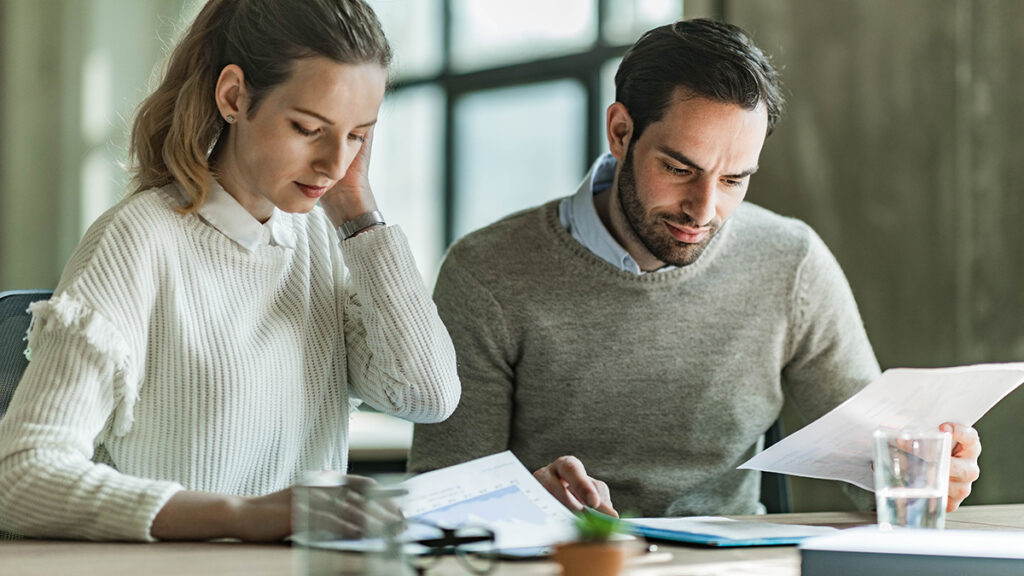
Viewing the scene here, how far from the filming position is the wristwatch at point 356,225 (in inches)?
57.2

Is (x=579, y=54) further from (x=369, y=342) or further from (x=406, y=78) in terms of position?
(x=369, y=342)

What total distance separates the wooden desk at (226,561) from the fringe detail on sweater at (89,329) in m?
0.19

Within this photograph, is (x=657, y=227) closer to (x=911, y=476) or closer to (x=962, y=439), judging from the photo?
(x=962, y=439)

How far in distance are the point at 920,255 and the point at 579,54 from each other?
161 centimetres

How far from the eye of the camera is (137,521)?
40.1 inches

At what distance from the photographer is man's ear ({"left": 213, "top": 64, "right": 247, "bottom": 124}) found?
A: 1.33 metres

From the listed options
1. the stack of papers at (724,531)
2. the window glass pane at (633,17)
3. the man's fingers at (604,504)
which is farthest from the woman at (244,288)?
the window glass pane at (633,17)

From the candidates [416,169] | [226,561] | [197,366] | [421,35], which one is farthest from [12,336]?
[421,35]

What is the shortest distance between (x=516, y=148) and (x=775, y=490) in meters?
2.40

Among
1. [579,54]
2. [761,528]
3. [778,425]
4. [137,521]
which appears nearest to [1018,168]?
[778,425]

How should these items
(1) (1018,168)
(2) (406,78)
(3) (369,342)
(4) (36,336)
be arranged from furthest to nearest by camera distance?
(2) (406,78)
(1) (1018,168)
(3) (369,342)
(4) (36,336)

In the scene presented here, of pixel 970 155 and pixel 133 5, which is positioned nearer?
pixel 970 155

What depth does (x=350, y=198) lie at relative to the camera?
1469 millimetres

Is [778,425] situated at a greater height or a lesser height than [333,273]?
lesser
